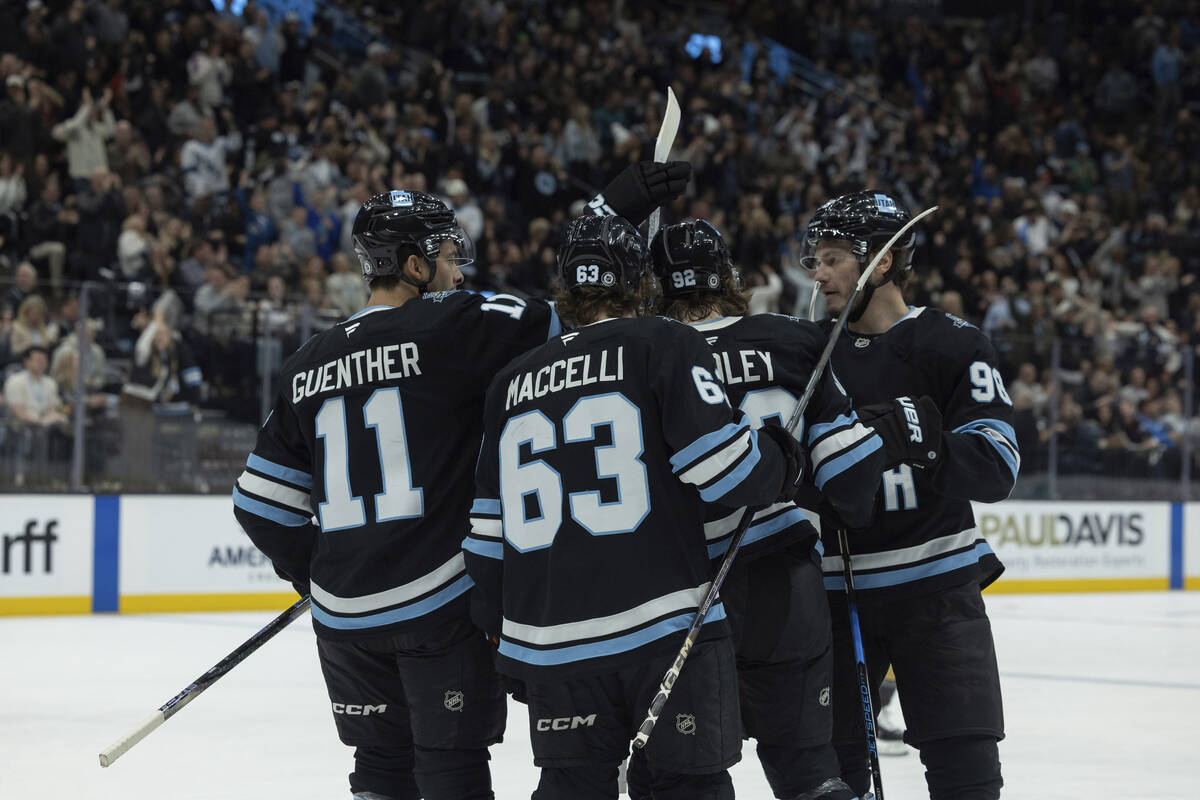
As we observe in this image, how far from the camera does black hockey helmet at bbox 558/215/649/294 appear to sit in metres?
2.83

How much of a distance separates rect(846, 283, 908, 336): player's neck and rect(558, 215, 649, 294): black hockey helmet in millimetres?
659

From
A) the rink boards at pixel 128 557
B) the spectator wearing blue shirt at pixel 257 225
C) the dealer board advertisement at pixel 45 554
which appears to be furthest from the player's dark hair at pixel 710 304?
the spectator wearing blue shirt at pixel 257 225

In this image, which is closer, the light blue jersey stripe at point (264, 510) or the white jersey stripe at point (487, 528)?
the white jersey stripe at point (487, 528)

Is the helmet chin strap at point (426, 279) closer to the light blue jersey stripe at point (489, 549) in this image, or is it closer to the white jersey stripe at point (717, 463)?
the light blue jersey stripe at point (489, 549)

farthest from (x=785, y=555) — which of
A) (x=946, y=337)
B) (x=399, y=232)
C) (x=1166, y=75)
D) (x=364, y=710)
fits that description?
(x=1166, y=75)

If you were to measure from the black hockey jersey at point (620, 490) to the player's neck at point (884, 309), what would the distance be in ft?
2.28

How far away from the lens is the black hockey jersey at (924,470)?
3.14 meters

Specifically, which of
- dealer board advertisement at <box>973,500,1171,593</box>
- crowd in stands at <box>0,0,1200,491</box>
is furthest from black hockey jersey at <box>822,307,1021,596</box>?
dealer board advertisement at <box>973,500,1171,593</box>

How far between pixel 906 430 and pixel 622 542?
62 cm

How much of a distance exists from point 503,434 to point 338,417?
45 cm

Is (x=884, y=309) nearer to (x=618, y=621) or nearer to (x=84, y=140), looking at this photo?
(x=618, y=621)

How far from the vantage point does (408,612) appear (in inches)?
120

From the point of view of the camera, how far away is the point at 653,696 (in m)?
2.69

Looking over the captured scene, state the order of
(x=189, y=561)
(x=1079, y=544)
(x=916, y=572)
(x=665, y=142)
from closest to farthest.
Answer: (x=916, y=572), (x=665, y=142), (x=189, y=561), (x=1079, y=544)
